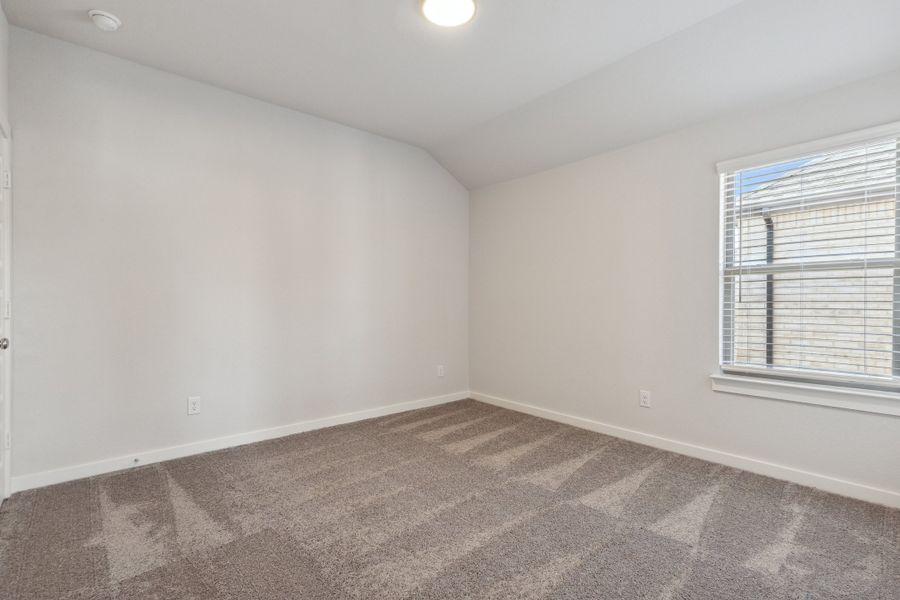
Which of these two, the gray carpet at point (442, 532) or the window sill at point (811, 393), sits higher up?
the window sill at point (811, 393)

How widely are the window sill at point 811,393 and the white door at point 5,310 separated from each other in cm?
412

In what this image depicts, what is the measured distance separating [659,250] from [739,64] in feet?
3.95

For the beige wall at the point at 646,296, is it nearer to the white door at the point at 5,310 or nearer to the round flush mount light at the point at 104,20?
the round flush mount light at the point at 104,20

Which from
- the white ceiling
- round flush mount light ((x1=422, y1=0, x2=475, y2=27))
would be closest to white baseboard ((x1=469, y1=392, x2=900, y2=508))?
the white ceiling

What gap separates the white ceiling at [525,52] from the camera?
2.14m

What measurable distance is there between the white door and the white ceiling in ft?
2.72

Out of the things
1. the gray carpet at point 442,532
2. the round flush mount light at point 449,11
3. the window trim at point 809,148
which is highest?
the round flush mount light at point 449,11

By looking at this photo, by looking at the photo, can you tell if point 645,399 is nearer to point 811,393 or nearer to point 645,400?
point 645,400

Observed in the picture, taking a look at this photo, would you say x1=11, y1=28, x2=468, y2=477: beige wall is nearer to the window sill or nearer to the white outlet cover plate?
the white outlet cover plate

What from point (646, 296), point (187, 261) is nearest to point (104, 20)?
point (187, 261)

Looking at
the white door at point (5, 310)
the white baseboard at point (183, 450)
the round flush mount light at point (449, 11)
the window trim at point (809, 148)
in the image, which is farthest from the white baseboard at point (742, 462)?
the white door at point (5, 310)

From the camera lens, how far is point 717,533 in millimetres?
1976

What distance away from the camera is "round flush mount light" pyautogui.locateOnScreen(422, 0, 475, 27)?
2107 millimetres

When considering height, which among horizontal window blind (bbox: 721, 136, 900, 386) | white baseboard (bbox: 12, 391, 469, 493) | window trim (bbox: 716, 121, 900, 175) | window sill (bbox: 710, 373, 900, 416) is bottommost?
white baseboard (bbox: 12, 391, 469, 493)
